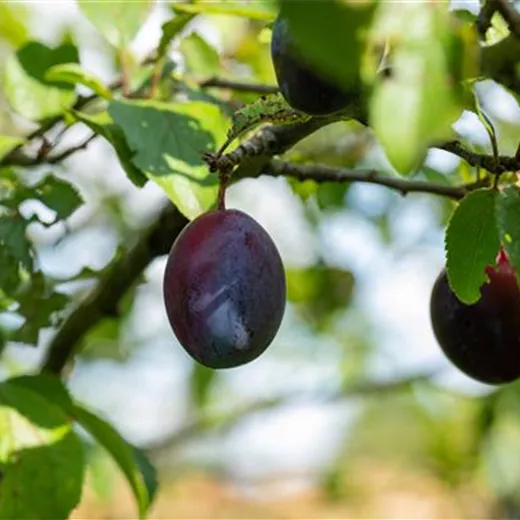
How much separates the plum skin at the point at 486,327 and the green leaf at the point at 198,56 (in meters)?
0.40

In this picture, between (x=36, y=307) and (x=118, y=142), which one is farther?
(x=36, y=307)

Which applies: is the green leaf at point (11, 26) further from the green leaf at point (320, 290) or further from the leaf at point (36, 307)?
the leaf at point (36, 307)

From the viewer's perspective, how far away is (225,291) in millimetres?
656

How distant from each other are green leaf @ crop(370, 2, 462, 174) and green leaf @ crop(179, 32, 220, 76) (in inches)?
26.8

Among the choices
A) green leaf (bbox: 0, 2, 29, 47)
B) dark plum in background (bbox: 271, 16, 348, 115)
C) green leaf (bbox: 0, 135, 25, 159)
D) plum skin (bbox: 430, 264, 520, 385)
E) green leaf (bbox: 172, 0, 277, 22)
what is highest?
dark plum in background (bbox: 271, 16, 348, 115)

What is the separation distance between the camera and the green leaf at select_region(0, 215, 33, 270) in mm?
933

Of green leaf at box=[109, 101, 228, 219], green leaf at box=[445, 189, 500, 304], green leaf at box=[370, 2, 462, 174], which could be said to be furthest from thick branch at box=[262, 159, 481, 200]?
green leaf at box=[370, 2, 462, 174]

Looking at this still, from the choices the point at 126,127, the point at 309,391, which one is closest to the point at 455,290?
Answer: the point at 126,127

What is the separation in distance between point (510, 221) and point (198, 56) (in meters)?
0.56

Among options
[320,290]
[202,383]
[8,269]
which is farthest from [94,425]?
[202,383]

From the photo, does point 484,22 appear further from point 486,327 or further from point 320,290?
point 320,290

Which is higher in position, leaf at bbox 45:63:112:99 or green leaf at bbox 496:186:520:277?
green leaf at bbox 496:186:520:277

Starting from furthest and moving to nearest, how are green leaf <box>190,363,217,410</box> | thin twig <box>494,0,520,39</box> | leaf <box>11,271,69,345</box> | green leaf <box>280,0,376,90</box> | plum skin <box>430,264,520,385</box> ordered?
green leaf <box>190,363,217,410</box> < leaf <box>11,271,69,345</box> < plum skin <box>430,264,520,385</box> < thin twig <box>494,0,520,39</box> < green leaf <box>280,0,376,90</box>

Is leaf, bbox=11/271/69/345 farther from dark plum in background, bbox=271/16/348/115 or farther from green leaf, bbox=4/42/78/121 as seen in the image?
dark plum in background, bbox=271/16/348/115
